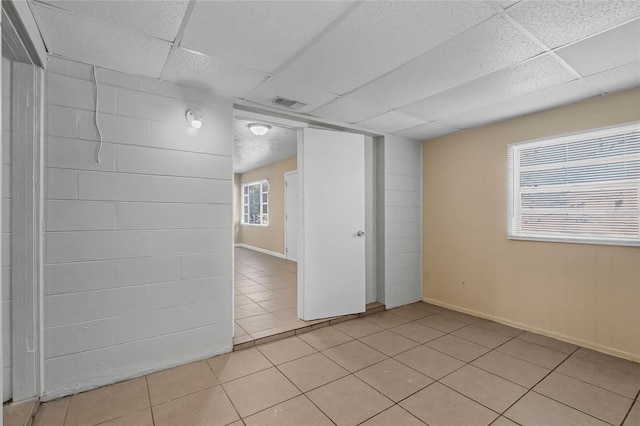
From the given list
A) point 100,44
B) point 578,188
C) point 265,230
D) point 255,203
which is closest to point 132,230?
point 100,44

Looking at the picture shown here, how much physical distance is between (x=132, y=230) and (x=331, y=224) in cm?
197

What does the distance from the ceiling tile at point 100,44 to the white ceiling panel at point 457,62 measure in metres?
1.62

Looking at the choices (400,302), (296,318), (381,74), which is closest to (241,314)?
(296,318)

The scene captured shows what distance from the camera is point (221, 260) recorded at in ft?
9.23

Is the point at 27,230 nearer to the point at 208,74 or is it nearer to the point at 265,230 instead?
the point at 208,74

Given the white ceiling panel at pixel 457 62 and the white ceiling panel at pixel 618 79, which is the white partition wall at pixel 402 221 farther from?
the white ceiling panel at pixel 618 79

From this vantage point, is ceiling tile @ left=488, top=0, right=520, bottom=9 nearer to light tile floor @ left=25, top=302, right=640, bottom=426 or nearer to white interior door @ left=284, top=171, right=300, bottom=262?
light tile floor @ left=25, top=302, right=640, bottom=426

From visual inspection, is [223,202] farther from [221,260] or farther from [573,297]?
[573,297]

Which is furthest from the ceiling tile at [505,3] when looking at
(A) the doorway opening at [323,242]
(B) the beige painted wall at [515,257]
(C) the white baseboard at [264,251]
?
(C) the white baseboard at [264,251]

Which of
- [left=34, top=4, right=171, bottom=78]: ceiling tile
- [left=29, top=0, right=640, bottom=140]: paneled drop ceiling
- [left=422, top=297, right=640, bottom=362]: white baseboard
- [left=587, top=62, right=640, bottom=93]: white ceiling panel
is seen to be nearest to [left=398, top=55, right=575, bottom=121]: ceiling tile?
[left=29, top=0, right=640, bottom=140]: paneled drop ceiling

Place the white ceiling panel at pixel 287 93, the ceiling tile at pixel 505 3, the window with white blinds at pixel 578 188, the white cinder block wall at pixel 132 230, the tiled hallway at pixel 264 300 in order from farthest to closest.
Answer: the tiled hallway at pixel 264 300, the window with white blinds at pixel 578 188, the white ceiling panel at pixel 287 93, the white cinder block wall at pixel 132 230, the ceiling tile at pixel 505 3

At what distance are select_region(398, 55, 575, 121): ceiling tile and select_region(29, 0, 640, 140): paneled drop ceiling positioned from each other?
0.6 inches

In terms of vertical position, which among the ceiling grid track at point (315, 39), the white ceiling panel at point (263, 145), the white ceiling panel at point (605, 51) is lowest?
the white ceiling panel at point (605, 51)

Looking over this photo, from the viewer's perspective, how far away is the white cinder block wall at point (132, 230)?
2186 mm
